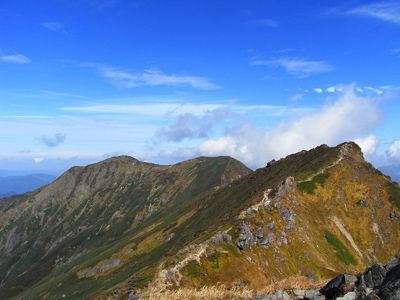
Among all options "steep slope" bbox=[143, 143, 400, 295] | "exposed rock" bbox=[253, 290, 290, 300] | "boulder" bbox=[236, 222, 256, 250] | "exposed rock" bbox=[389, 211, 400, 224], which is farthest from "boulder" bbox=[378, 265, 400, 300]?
"exposed rock" bbox=[389, 211, 400, 224]

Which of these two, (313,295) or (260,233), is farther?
(260,233)

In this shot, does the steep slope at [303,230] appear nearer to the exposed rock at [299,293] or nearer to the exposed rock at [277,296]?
the exposed rock at [277,296]

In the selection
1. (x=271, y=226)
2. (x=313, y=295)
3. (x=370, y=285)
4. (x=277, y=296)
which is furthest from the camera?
(x=271, y=226)

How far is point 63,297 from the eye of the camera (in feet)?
636

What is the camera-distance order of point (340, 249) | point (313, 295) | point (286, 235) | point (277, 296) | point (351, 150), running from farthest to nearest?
1. point (351, 150)
2. point (340, 249)
3. point (286, 235)
4. point (277, 296)
5. point (313, 295)

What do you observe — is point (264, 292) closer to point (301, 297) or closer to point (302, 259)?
point (301, 297)

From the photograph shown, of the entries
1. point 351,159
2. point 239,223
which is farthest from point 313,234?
point 351,159

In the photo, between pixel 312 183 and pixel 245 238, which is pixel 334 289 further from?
pixel 312 183

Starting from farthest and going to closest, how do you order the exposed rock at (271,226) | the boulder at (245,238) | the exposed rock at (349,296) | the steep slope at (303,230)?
the exposed rock at (271,226), the boulder at (245,238), the steep slope at (303,230), the exposed rock at (349,296)

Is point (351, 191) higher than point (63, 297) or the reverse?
higher

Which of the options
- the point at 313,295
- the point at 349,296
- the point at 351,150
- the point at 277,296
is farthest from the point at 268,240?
the point at 349,296

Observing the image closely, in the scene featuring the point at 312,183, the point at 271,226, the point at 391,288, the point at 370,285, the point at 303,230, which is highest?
the point at 312,183

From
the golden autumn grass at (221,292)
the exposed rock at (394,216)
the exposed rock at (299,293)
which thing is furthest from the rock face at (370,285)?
the exposed rock at (394,216)

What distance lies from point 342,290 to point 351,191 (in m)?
130
